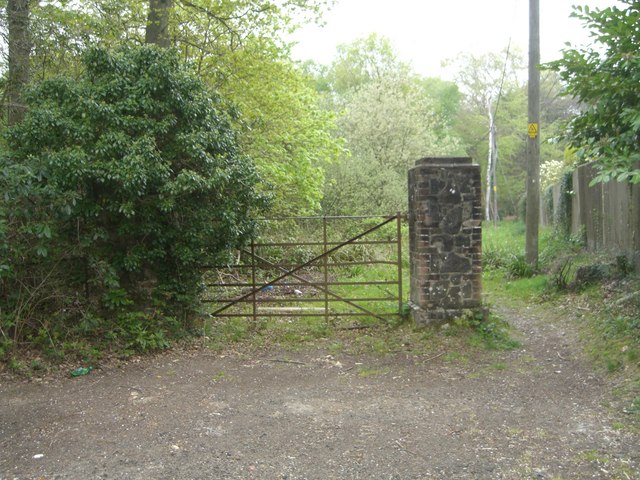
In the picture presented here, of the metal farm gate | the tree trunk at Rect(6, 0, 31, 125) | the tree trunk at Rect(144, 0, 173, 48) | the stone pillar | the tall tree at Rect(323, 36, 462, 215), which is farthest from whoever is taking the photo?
the tall tree at Rect(323, 36, 462, 215)

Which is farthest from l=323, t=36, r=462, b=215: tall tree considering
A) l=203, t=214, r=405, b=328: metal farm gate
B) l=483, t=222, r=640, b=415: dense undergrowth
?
l=483, t=222, r=640, b=415: dense undergrowth

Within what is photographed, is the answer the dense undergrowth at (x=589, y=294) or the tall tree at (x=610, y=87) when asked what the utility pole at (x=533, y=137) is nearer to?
the dense undergrowth at (x=589, y=294)

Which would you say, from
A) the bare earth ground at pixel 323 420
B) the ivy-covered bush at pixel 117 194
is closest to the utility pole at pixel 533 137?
the bare earth ground at pixel 323 420

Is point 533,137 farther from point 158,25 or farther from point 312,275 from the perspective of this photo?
point 158,25

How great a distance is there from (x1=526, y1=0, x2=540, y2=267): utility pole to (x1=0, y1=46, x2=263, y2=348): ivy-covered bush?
22.1ft

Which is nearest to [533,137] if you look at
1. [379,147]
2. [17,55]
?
[17,55]

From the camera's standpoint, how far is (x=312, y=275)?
1412 cm

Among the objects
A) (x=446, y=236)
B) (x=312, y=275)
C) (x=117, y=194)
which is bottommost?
(x=312, y=275)

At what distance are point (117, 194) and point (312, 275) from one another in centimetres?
751

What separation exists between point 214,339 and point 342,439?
3.76m

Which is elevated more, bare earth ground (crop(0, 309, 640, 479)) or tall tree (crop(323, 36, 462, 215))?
tall tree (crop(323, 36, 462, 215))

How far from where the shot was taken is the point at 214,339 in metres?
8.20

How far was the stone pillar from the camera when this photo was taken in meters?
8.02

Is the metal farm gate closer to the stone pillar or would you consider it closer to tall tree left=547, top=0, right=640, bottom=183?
the stone pillar
